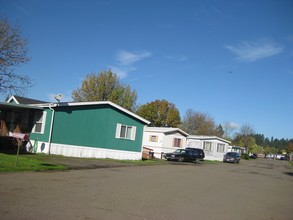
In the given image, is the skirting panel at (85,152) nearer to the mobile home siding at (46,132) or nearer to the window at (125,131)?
the mobile home siding at (46,132)

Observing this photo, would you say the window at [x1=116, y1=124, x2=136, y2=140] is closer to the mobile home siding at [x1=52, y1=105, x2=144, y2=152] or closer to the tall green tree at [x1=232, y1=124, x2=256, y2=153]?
the mobile home siding at [x1=52, y1=105, x2=144, y2=152]

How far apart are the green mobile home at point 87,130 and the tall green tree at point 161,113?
38173 millimetres

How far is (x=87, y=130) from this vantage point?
2512 centimetres

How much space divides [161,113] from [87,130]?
44922 millimetres

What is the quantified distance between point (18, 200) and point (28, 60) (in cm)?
2178

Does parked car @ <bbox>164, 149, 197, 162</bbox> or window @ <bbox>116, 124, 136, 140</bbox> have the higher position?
window @ <bbox>116, 124, 136, 140</bbox>

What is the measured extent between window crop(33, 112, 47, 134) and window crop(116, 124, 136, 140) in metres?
6.11

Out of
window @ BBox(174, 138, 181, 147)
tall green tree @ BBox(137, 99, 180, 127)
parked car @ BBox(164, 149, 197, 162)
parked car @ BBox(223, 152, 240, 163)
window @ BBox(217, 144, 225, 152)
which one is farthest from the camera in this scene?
tall green tree @ BBox(137, 99, 180, 127)

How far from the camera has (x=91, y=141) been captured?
2544cm

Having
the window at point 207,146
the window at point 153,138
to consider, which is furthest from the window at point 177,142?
the window at point 207,146

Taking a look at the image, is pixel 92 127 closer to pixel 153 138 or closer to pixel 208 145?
pixel 153 138

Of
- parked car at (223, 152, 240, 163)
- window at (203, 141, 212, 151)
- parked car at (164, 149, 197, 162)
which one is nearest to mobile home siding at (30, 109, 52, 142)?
parked car at (164, 149, 197, 162)

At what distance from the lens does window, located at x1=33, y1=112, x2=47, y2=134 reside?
76.6ft

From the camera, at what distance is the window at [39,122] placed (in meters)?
23.4
